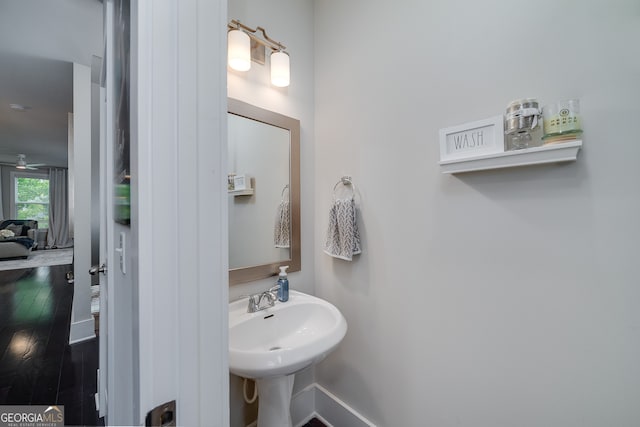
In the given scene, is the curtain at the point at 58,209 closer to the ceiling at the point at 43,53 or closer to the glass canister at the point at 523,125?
the ceiling at the point at 43,53

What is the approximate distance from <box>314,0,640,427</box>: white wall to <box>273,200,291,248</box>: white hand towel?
29cm

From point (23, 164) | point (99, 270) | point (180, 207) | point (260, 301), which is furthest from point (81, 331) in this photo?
point (23, 164)

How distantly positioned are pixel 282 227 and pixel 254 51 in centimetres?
92

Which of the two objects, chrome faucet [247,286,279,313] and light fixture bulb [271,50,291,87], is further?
light fixture bulb [271,50,291,87]

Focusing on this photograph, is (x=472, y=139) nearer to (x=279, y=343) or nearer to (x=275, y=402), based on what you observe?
(x=279, y=343)

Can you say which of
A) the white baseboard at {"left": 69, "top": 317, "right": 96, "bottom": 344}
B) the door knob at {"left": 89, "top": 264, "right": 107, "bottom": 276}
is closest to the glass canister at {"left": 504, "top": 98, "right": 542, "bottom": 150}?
the door knob at {"left": 89, "top": 264, "right": 107, "bottom": 276}

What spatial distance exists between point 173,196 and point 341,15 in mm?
1516

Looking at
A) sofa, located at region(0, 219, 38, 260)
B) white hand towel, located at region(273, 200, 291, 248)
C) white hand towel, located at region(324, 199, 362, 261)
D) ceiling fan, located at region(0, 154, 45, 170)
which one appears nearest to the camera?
white hand towel, located at region(324, 199, 362, 261)

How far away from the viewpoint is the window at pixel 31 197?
7326mm

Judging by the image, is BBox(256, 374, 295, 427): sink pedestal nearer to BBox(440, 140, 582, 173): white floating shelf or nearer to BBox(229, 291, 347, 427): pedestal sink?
BBox(229, 291, 347, 427): pedestal sink

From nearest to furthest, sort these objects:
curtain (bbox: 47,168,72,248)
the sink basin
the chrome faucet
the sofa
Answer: the sink basin < the chrome faucet < the sofa < curtain (bbox: 47,168,72,248)

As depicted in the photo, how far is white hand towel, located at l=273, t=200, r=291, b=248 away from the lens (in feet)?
4.79

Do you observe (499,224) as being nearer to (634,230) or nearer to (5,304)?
(634,230)

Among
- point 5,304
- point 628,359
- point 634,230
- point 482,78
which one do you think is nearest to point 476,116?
point 482,78
